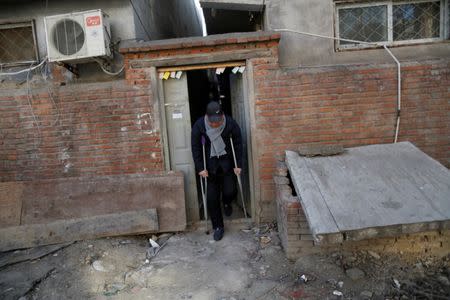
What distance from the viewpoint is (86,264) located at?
4.39m

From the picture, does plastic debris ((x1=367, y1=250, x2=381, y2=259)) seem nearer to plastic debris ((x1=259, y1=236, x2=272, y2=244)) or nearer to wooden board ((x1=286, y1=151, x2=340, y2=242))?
wooden board ((x1=286, y1=151, x2=340, y2=242))

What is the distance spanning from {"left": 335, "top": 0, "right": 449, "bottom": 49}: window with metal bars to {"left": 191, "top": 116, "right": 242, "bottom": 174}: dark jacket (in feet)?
7.11

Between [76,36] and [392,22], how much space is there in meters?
4.74

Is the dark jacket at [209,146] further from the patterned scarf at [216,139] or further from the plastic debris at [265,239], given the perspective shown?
the plastic debris at [265,239]

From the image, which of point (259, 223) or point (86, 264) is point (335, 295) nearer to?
point (259, 223)

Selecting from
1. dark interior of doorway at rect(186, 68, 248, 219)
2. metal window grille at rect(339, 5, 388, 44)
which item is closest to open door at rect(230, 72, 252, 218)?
dark interior of doorway at rect(186, 68, 248, 219)

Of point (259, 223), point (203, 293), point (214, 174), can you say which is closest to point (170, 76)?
point (214, 174)

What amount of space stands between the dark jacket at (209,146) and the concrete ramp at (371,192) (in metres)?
0.77

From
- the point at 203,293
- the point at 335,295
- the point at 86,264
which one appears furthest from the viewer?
the point at 86,264

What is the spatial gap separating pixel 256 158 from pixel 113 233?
2281 millimetres

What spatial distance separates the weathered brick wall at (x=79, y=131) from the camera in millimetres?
5184

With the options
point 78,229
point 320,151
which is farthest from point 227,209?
point 78,229

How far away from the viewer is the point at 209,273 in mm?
4191

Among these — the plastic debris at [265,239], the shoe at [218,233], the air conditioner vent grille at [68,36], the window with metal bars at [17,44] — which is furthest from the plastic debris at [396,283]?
the window with metal bars at [17,44]
